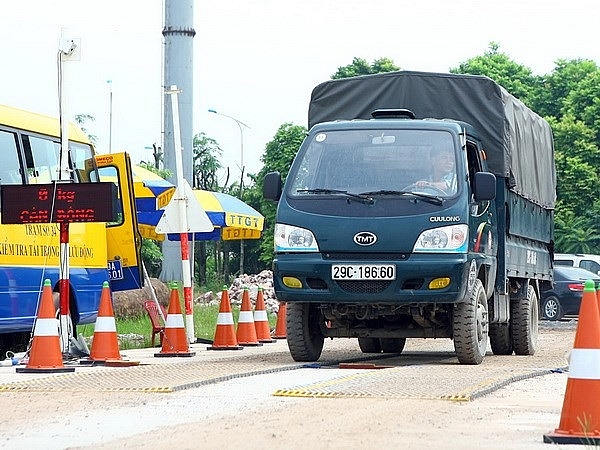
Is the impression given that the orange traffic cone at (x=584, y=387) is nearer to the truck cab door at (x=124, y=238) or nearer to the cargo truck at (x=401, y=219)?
the cargo truck at (x=401, y=219)

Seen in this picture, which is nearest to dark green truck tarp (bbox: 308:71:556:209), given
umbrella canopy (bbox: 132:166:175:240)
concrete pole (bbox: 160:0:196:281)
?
umbrella canopy (bbox: 132:166:175:240)

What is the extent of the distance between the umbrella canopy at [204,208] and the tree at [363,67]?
1825 inches

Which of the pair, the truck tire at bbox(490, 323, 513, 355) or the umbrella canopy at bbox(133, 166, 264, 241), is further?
the umbrella canopy at bbox(133, 166, 264, 241)

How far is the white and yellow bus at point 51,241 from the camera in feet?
54.5

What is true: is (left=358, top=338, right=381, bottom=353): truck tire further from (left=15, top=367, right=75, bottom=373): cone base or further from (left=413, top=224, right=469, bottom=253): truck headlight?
(left=15, top=367, right=75, bottom=373): cone base

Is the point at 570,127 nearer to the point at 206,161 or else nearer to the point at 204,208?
the point at 206,161

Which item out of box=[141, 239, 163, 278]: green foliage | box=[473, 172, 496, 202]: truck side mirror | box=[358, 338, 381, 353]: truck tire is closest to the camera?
box=[473, 172, 496, 202]: truck side mirror

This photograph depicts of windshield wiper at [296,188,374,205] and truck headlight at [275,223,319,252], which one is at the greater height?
windshield wiper at [296,188,374,205]

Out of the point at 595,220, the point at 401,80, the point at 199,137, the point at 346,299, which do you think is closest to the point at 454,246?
the point at 346,299

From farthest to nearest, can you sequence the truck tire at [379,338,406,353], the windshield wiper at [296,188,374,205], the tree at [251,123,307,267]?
the tree at [251,123,307,267]
the truck tire at [379,338,406,353]
the windshield wiper at [296,188,374,205]

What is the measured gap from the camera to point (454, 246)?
1460 centimetres

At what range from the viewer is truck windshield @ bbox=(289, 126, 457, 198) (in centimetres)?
1487

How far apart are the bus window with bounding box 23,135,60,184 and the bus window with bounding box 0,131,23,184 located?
0.84ft

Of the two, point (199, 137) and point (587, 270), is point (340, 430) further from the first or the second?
point (199, 137)
